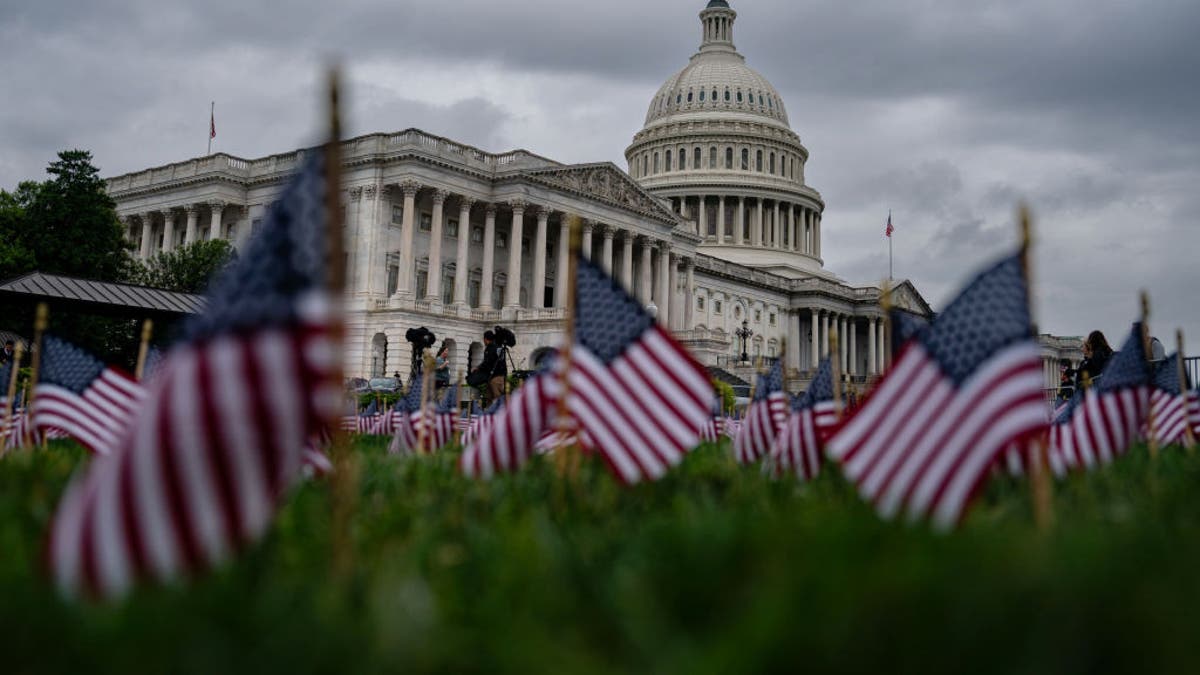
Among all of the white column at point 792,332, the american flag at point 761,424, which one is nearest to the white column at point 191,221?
the white column at point 792,332

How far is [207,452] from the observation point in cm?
371

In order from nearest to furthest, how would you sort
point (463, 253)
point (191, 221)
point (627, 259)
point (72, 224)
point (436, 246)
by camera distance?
point (72, 224), point (436, 246), point (463, 253), point (191, 221), point (627, 259)

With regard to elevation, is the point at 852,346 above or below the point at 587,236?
below

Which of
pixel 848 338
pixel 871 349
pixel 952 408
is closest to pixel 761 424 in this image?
pixel 952 408

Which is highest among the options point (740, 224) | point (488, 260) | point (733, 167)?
point (733, 167)

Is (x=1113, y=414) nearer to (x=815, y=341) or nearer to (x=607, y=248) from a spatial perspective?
(x=607, y=248)

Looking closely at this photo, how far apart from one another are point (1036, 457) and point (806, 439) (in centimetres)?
326

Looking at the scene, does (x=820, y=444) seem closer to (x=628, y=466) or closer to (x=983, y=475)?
(x=628, y=466)

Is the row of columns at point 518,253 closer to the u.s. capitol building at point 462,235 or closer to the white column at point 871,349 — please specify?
the u.s. capitol building at point 462,235

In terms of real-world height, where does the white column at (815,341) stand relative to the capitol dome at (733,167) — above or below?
below

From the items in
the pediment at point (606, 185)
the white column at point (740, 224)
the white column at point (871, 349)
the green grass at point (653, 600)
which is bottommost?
the green grass at point (653, 600)

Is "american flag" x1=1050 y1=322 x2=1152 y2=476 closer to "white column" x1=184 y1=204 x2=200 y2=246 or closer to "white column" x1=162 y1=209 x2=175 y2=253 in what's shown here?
"white column" x1=184 y1=204 x2=200 y2=246

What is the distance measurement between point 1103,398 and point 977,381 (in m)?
4.38

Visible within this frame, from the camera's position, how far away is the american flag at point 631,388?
262 inches
